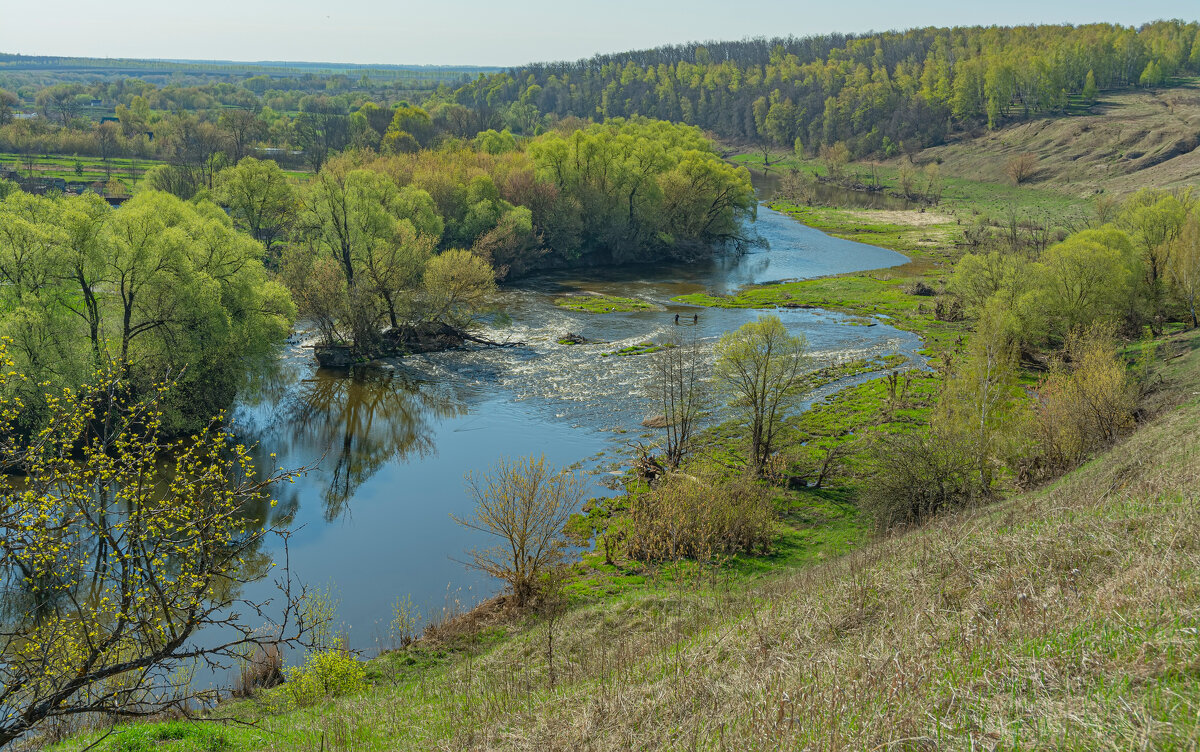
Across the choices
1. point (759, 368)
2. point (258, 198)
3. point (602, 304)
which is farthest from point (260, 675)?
point (258, 198)

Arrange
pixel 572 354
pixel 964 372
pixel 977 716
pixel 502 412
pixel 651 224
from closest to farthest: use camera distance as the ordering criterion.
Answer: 1. pixel 977 716
2. pixel 964 372
3. pixel 502 412
4. pixel 572 354
5. pixel 651 224

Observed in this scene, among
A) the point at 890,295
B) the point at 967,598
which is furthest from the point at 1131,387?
the point at 890,295

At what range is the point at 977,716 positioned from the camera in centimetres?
800

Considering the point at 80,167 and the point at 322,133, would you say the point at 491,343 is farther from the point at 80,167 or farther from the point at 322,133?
the point at 322,133

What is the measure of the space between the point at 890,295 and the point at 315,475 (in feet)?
157

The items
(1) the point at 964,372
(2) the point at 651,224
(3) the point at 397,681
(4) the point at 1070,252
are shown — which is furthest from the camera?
(2) the point at 651,224

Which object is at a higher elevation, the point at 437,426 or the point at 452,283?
the point at 452,283

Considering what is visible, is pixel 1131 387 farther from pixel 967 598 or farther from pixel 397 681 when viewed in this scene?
pixel 397 681

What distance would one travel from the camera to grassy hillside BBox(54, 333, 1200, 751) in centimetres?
805

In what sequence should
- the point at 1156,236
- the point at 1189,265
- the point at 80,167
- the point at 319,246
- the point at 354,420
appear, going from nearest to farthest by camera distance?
the point at 354,420 < the point at 1189,265 < the point at 1156,236 < the point at 319,246 < the point at 80,167

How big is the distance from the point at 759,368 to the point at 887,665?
69.7ft

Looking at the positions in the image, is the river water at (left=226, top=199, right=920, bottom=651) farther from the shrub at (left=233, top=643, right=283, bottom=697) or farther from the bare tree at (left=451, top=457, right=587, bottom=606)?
the shrub at (left=233, top=643, right=283, bottom=697)

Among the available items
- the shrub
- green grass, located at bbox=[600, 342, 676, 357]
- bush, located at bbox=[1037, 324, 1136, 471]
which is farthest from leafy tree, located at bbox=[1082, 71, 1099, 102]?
the shrub

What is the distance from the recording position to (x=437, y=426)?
1511 inches
